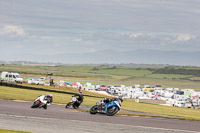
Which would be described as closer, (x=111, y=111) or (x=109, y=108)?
(x=111, y=111)

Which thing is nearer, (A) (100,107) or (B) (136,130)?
(B) (136,130)

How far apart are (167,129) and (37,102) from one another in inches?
439

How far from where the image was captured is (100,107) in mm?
24250

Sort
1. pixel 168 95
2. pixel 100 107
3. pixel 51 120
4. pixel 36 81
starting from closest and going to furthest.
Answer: pixel 51 120 → pixel 100 107 → pixel 36 81 → pixel 168 95

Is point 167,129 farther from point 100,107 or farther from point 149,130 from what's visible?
point 100,107

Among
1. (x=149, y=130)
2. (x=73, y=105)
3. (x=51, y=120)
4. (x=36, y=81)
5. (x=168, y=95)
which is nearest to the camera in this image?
(x=149, y=130)

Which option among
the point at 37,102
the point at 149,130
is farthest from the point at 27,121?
the point at 37,102

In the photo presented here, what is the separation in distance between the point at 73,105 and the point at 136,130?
12.4m

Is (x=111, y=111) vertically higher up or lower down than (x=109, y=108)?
lower down

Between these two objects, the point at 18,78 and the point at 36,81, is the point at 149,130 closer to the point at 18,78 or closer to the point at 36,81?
the point at 18,78

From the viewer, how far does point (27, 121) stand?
57.7 ft

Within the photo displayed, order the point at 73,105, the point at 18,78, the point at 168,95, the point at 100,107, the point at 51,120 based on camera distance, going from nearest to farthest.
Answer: the point at 51,120
the point at 100,107
the point at 73,105
the point at 18,78
the point at 168,95

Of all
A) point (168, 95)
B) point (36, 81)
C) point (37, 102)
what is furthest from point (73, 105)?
point (168, 95)

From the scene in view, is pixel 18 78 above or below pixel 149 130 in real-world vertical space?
above
